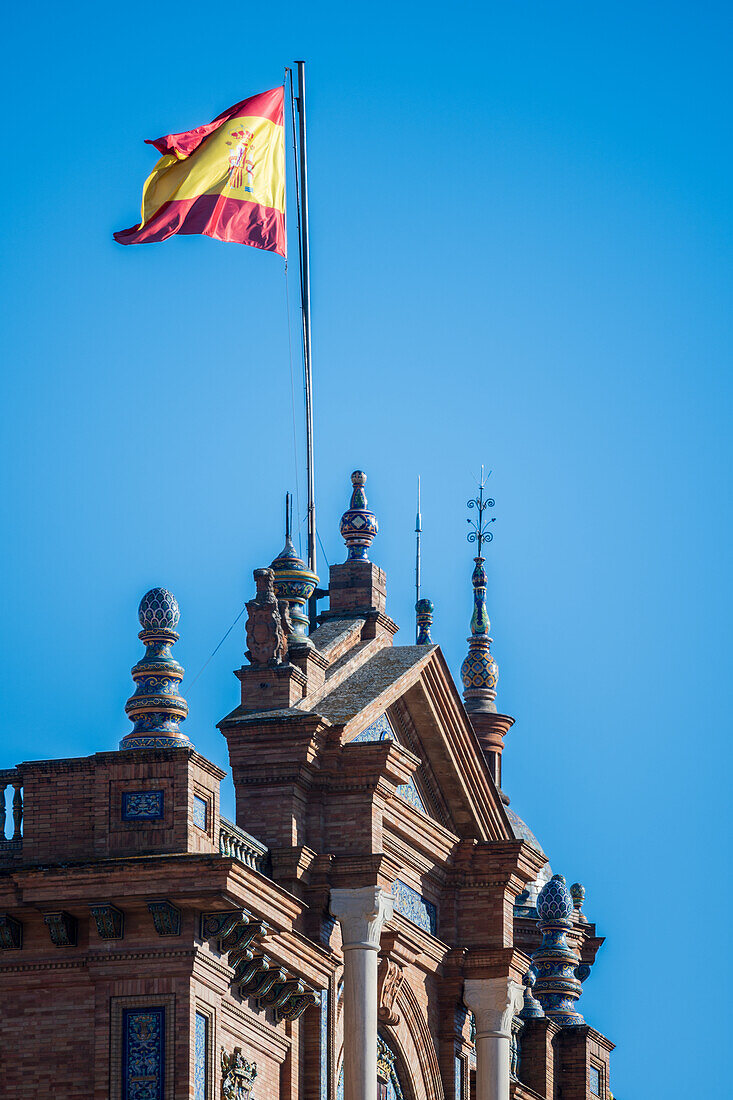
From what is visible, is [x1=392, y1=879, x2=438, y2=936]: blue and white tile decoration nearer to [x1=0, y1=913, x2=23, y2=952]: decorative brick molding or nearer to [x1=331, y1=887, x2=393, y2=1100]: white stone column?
[x1=331, y1=887, x2=393, y2=1100]: white stone column

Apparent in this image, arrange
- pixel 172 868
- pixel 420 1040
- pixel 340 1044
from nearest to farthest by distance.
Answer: pixel 172 868 → pixel 340 1044 → pixel 420 1040

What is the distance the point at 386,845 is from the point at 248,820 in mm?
2694

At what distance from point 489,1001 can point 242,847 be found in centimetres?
740

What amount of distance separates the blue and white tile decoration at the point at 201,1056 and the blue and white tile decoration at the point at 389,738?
255 inches

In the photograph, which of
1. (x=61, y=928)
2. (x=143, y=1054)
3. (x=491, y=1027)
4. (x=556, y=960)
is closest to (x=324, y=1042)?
(x=143, y=1054)

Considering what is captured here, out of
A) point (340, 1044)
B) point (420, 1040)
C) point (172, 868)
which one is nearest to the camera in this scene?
point (172, 868)

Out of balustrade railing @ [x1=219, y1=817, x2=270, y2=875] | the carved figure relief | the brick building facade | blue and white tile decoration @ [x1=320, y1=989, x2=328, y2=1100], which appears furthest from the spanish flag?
blue and white tile decoration @ [x1=320, y1=989, x2=328, y2=1100]

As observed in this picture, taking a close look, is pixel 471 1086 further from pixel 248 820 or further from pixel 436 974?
pixel 248 820

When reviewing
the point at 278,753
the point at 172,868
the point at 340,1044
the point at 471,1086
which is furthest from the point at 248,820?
the point at 471,1086

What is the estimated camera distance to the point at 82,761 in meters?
32.6

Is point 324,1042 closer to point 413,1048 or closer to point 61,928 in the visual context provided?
point 413,1048

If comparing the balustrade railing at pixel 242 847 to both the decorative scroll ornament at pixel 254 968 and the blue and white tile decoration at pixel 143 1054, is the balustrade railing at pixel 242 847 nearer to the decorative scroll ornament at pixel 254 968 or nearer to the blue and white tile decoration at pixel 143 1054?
the decorative scroll ornament at pixel 254 968

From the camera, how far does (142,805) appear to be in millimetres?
32406

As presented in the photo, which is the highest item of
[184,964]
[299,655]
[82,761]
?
[299,655]
